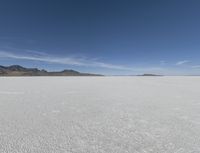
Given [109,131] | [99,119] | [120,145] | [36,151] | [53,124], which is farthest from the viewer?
[99,119]

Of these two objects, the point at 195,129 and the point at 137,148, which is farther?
the point at 195,129

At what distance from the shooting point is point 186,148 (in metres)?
1.63

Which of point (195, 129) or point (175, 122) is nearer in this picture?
point (195, 129)

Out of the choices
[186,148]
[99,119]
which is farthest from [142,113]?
[186,148]

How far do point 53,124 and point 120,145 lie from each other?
3.80ft

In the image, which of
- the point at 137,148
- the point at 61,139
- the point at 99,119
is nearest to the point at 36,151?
the point at 61,139

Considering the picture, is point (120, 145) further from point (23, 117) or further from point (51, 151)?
point (23, 117)

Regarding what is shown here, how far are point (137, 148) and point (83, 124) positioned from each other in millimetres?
999

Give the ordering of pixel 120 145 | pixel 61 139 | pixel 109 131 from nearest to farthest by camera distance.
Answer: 1. pixel 120 145
2. pixel 61 139
3. pixel 109 131

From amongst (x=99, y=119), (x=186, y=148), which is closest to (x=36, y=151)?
(x=99, y=119)

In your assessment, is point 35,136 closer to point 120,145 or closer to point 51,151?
point 51,151

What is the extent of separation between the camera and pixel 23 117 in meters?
2.69

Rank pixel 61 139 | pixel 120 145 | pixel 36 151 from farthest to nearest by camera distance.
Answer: pixel 61 139
pixel 120 145
pixel 36 151

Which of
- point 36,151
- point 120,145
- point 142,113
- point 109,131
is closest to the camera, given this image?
point 36,151
